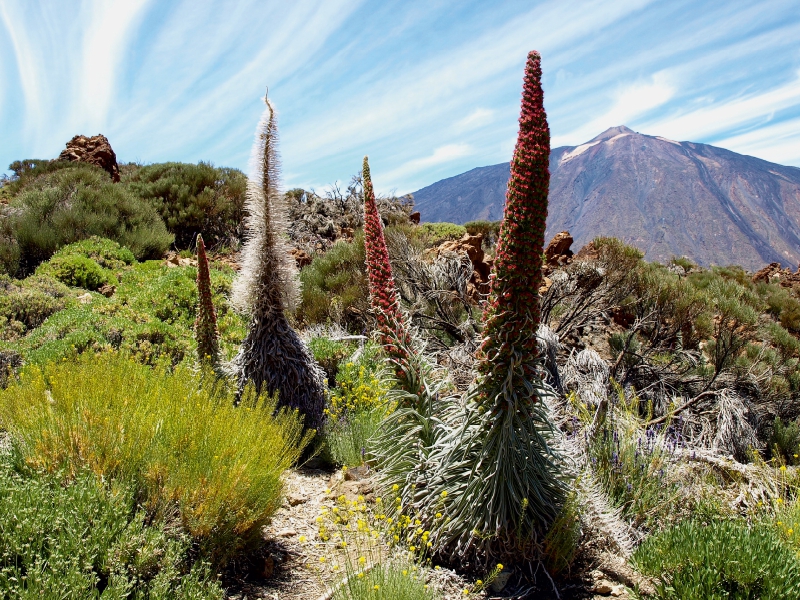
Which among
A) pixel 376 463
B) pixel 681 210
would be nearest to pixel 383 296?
pixel 376 463

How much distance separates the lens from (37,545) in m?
2.05

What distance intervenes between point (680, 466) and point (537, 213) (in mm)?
2774

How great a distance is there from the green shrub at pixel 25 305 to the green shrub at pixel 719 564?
7278mm

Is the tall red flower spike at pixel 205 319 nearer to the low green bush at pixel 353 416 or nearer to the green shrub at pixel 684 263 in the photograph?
the low green bush at pixel 353 416

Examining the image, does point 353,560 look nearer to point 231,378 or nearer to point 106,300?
point 231,378

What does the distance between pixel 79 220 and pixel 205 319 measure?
8376 millimetres

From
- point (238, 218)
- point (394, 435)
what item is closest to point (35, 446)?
point (394, 435)

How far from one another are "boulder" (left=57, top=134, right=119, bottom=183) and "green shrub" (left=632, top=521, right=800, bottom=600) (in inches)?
713

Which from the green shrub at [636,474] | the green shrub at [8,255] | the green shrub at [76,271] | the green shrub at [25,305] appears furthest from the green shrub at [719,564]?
the green shrub at [8,255]

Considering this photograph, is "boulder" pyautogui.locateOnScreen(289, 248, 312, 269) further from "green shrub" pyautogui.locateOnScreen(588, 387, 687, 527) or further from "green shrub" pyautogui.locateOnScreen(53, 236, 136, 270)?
"green shrub" pyautogui.locateOnScreen(588, 387, 687, 527)

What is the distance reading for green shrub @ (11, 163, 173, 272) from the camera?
9.94 m

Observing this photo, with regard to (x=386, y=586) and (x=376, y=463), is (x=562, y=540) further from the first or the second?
(x=376, y=463)

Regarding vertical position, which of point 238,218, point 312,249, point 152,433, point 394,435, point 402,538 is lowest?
point 402,538

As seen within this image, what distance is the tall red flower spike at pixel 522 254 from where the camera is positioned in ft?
7.95
